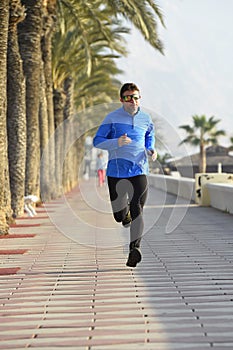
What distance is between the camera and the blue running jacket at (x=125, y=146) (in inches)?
332

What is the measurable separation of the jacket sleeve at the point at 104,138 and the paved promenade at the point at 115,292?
136 centimetres

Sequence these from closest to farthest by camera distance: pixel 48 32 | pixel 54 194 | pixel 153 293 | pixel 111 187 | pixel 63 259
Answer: pixel 153 293, pixel 111 187, pixel 63 259, pixel 48 32, pixel 54 194

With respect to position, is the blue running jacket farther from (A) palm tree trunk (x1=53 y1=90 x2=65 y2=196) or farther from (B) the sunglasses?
(A) palm tree trunk (x1=53 y1=90 x2=65 y2=196)

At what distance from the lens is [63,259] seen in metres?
10.0

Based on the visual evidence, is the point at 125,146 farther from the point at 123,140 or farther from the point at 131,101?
the point at 131,101

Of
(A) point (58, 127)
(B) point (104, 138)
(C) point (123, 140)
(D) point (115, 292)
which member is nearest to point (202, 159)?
(A) point (58, 127)

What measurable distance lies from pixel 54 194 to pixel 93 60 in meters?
5.87

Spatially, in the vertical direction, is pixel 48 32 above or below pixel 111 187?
above

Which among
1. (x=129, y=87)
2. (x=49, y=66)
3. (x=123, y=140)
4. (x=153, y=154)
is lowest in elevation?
(x=153, y=154)

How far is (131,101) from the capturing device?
8492mm

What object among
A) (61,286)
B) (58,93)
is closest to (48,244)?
(61,286)

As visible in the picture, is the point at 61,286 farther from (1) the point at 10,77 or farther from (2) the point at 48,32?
(2) the point at 48,32

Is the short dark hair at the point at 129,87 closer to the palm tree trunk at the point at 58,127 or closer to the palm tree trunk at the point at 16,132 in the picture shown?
the palm tree trunk at the point at 16,132

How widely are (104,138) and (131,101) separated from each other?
0.49 meters
